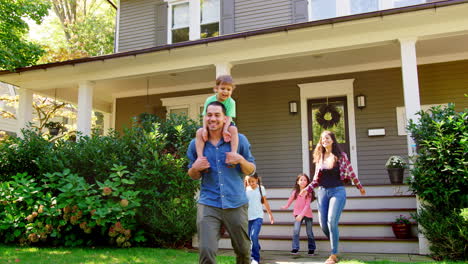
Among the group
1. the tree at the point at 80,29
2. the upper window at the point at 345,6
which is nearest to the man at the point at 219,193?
the upper window at the point at 345,6

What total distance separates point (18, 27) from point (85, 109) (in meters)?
3.27

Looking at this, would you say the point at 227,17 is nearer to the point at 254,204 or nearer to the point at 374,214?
the point at 374,214

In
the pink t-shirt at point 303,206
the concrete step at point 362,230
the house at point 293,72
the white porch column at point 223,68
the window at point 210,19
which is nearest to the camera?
the pink t-shirt at point 303,206

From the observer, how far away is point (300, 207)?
607 centimetres

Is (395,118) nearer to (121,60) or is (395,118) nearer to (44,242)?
(121,60)

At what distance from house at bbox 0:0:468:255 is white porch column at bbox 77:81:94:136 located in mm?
24

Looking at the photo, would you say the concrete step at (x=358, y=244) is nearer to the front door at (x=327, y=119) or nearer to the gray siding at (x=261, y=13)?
the front door at (x=327, y=119)

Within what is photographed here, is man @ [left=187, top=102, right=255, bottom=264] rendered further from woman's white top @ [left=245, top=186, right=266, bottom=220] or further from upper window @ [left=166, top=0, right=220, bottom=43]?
upper window @ [left=166, top=0, right=220, bottom=43]

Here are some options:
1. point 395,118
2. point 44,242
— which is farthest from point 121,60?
point 395,118

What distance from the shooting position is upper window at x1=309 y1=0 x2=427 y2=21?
30.5 feet

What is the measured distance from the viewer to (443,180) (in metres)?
5.49

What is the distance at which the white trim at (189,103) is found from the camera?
35.1 ft

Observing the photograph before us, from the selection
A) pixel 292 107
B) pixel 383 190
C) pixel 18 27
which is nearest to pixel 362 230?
pixel 383 190

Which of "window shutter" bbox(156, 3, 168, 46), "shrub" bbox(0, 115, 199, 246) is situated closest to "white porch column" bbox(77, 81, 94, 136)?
"shrub" bbox(0, 115, 199, 246)
